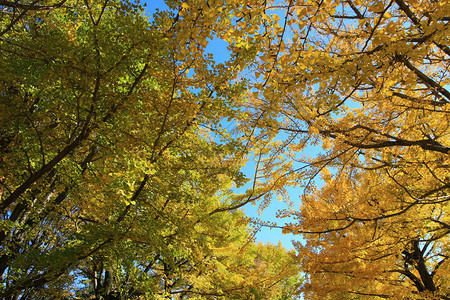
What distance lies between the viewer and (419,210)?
4293 mm

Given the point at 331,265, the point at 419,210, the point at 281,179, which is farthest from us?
the point at 331,265

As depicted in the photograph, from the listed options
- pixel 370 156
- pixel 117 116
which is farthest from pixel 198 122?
pixel 370 156

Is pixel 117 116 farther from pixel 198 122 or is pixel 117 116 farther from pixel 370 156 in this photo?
pixel 370 156

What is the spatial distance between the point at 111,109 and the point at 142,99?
386 millimetres

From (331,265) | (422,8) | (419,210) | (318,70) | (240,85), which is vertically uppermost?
(422,8)

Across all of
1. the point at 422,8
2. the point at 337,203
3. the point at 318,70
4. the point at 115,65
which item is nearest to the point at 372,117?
the point at 422,8

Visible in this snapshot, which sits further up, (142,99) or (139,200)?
(142,99)

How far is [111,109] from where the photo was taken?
9.63 ft

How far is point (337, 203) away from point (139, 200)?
353cm

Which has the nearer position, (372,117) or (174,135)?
(174,135)

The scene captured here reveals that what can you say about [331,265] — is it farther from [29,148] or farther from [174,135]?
[29,148]

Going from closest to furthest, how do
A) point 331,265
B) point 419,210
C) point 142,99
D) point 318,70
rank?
point 318,70
point 142,99
point 419,210
point 331,265

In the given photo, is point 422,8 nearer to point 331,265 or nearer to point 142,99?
point 142,99

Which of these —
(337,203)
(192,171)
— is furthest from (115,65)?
(337,203)
